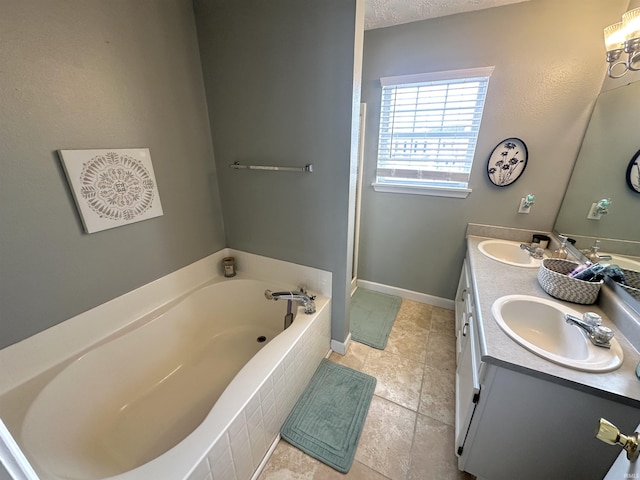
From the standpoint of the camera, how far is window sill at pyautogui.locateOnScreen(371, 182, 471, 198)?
208cm

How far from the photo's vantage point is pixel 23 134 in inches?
41.8

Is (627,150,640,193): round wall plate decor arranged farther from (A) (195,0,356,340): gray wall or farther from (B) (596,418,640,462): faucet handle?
(A) (195,0,356,340): gray wall

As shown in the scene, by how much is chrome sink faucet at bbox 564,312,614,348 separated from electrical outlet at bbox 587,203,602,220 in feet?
2.61

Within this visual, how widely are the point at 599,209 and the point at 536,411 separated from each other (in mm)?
1241

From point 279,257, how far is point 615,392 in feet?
5.76

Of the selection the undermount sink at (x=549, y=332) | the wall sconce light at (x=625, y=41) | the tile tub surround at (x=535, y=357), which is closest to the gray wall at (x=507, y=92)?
the wall sconce light at (x=625, y=41)

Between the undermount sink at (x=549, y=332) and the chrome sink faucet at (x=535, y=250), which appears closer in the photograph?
the undermount sink at (x=549, y=332)

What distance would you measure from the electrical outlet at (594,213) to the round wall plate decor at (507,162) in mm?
490

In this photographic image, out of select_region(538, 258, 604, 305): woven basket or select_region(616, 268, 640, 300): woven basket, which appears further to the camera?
select_region(538, 258, 604, 305): woven basket

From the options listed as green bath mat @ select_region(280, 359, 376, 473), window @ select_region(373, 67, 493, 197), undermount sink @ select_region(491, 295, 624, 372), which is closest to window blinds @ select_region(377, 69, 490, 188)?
window @ select_region(373, 67, 493, 197)

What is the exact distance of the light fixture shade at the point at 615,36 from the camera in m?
1.25

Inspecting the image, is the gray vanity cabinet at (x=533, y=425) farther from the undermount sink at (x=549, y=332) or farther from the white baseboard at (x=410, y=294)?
the white baseboard at (x=410, y=294)

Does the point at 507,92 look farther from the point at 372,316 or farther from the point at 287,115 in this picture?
the point at 372,316

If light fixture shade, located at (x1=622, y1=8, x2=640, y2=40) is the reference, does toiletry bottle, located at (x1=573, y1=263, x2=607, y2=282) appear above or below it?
below
